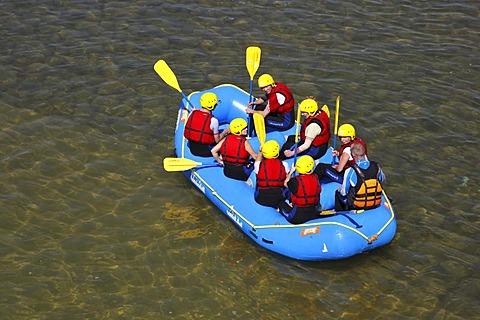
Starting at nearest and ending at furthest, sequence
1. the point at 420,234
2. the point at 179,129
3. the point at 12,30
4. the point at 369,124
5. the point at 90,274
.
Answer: the point at 90,274 → the point at 420,234 → the point at 179,129 → the point at 369,124 → the point at 12,30

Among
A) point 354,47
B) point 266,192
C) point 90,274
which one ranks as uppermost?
point 354,47

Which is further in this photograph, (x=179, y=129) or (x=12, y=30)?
(x=12, y=30)

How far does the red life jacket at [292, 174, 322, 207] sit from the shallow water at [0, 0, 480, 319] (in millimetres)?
936

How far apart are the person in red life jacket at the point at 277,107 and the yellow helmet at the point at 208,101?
2.75ft

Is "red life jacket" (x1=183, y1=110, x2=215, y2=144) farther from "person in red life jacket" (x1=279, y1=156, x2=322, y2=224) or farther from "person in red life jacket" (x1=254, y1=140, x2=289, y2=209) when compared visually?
"person in red life jacket" (x1=279, y1=156, x2=322, y2=224)

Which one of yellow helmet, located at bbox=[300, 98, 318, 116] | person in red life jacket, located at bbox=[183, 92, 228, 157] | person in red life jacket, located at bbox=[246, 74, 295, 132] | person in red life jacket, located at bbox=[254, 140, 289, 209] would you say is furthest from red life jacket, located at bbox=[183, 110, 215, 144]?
yellow helmet, located at bbox=[300, 98, 318, 116]

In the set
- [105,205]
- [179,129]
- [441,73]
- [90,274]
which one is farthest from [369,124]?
[90,274]

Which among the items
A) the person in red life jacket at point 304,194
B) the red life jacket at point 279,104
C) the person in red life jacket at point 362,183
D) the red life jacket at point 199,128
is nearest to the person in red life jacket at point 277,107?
the red life jacket at point 279,104

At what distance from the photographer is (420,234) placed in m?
10.6

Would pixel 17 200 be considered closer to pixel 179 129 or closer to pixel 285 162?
pixel 179 129

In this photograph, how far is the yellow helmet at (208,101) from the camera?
11.3m

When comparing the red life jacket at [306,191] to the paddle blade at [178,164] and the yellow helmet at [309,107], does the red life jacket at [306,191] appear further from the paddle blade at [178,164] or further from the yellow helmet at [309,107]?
the paddle blade at [178,164]

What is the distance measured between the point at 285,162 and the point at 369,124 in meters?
2.98

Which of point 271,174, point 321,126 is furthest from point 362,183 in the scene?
point 321,126
